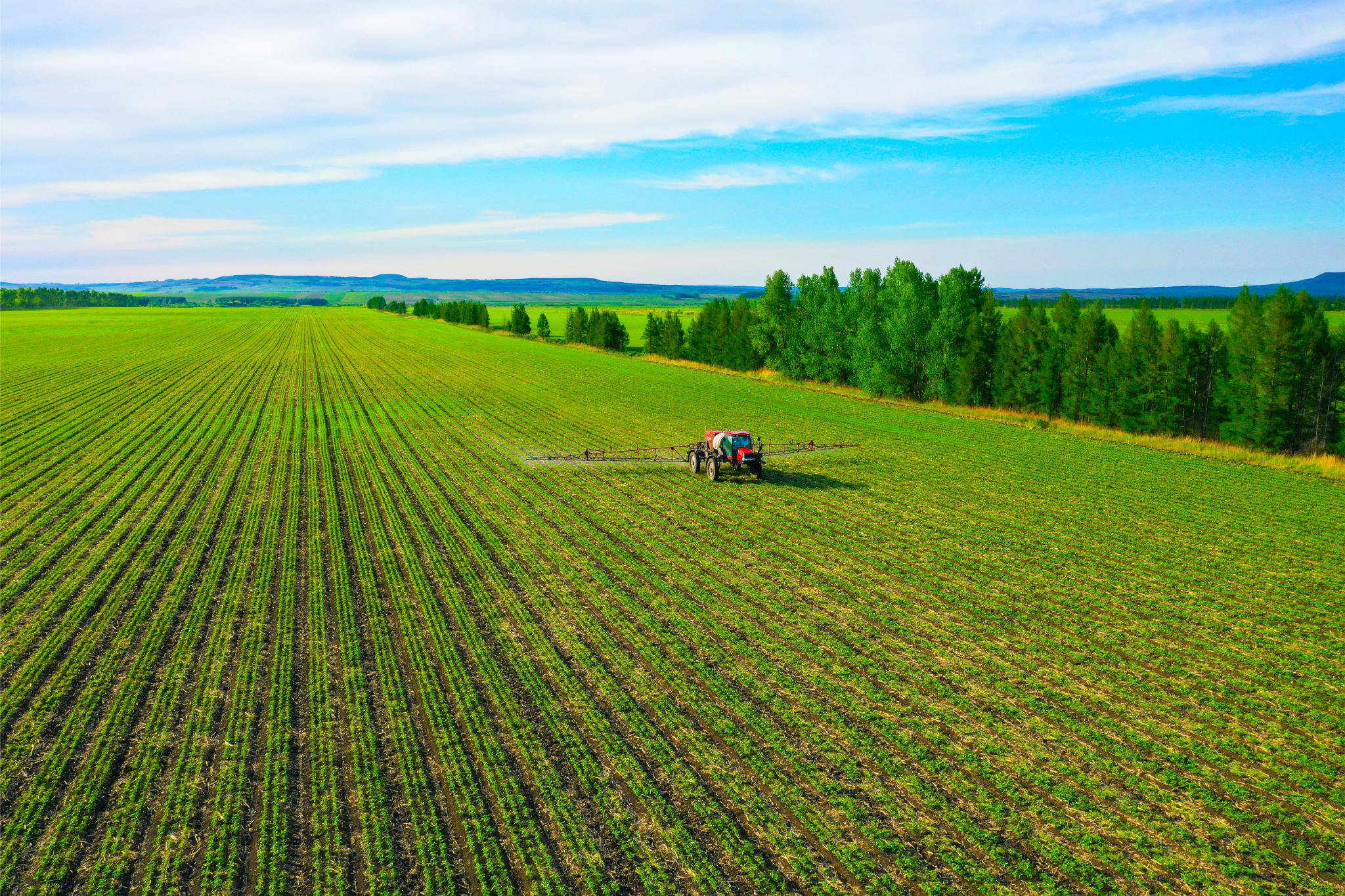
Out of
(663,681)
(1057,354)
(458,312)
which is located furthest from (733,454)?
(458,312)

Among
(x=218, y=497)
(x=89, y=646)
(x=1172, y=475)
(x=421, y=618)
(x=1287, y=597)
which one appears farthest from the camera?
(x=1172, y=475)

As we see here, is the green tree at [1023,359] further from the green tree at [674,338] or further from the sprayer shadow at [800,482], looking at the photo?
the green tree at [674,338]

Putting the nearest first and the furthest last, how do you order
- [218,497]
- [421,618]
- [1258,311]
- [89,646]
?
1. [89,646]
2. [421,618]
3. [218,497]
4. [1258,311]

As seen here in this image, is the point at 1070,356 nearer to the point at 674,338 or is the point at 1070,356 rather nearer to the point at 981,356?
the point at 981,356

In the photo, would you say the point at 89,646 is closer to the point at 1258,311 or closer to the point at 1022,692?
the point at 1022,692

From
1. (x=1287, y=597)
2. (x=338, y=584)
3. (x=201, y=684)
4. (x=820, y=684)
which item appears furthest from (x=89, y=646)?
(x=1287, y=597)
